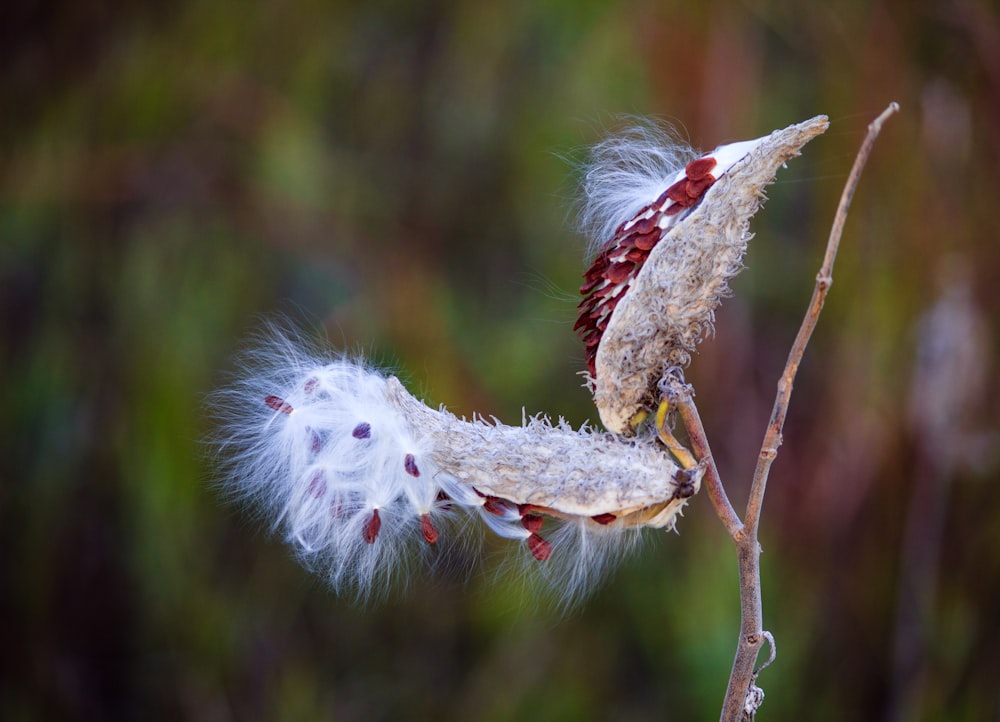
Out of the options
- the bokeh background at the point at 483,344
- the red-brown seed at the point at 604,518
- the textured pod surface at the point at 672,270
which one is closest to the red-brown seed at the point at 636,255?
the textured pod surface at the point at 672,270

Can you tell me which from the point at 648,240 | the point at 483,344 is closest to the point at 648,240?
the point at 648,240

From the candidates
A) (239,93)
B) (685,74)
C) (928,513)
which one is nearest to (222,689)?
(239,93)

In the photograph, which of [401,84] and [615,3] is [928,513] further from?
[401,84]

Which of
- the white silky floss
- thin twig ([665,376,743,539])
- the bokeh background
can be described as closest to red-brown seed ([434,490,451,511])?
the white silky floss

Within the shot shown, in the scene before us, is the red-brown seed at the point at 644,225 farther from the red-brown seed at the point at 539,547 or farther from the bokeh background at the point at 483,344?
the bokeh background at the point at 483,344

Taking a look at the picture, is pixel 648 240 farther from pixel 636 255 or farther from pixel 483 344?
pixel 483 344

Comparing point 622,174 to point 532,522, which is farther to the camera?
point 622,174
